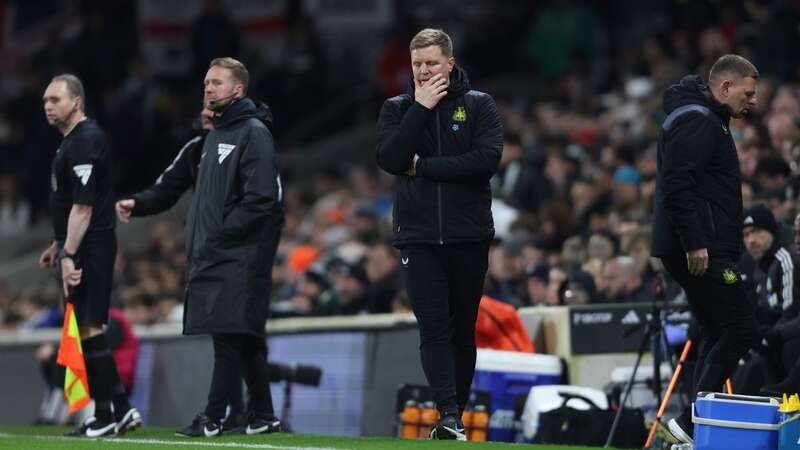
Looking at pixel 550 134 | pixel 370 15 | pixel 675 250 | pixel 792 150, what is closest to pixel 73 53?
pixel 370 15

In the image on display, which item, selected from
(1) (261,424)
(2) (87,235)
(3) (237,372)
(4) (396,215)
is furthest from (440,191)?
(2) (87,235)

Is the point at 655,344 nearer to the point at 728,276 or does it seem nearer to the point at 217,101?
the point at 728,276

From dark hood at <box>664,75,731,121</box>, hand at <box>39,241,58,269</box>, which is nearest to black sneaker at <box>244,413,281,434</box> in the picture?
hand at <box>39,241,58,269</box>

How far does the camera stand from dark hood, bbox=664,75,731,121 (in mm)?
9234

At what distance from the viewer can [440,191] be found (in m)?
9.41

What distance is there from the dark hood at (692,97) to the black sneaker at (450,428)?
1.89 m

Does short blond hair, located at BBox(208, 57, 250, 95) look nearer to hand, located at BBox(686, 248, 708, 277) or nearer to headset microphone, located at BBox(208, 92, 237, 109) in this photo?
headset microphone, located at BBox(208, 92, 237, 109)

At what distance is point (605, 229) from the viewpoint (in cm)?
1436

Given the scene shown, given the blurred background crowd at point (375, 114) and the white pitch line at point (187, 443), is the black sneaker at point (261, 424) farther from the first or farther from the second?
the blurred background crowd at point (375, 114)

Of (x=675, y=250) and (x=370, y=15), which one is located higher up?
(x=370, y=15)

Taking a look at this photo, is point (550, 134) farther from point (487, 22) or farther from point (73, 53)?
point (73, 53)

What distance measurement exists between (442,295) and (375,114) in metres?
14.5

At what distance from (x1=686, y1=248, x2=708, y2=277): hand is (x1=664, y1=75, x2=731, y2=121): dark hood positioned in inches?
29.5

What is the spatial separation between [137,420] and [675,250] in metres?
3.56
